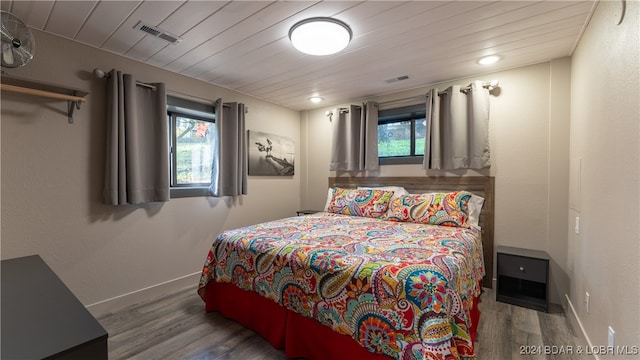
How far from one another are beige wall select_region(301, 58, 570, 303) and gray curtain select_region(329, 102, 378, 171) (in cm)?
113

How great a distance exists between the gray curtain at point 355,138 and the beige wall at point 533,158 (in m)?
1.13

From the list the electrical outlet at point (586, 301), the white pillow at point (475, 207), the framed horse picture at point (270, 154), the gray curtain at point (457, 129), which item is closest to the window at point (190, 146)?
the framed horse picture at point (270, 154)

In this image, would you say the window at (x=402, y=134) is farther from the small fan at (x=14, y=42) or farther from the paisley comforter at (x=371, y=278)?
the small fan at (x=14, y=42)

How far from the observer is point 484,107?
2820mm

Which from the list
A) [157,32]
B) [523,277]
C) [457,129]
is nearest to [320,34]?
[157,32]

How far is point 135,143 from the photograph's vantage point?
2432 millimetres

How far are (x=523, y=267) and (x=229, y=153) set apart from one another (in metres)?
3.24

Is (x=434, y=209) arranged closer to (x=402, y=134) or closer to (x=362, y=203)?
(x=362, y=203)

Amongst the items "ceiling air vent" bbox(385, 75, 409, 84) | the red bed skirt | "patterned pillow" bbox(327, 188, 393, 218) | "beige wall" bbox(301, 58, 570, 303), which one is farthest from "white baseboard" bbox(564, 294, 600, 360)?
"ceiling air vent" bbox(385, 75, 409, 84)

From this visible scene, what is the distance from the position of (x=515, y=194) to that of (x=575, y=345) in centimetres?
134

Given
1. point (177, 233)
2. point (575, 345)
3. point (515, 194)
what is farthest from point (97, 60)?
point (575, 345)

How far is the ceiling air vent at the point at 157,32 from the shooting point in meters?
1.98

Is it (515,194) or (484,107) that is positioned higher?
(484,107)

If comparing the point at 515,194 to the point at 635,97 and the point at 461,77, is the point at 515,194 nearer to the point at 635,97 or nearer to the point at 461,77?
the point at 461,77
